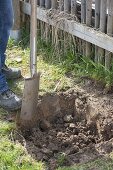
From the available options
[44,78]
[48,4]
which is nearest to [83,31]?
[44,78]

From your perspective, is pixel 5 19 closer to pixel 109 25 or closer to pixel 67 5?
pixel 67 5

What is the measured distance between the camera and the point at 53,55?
4.83m

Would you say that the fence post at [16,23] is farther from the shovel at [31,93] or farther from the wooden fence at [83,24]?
the shovel at [31,93]

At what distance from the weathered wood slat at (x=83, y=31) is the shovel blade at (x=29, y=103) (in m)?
0.85

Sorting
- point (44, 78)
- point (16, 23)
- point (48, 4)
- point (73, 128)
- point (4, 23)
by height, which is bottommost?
point (73, 128)

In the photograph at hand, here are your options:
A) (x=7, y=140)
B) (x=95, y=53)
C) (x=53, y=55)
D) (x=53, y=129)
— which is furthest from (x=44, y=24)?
(x=7, y=140)

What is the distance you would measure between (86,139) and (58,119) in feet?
1.49

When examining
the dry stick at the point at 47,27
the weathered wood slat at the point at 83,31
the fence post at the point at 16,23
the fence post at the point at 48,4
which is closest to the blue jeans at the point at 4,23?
the weathered wood slat at the point at 83,31

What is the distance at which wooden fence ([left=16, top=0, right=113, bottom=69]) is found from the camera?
4.24 m

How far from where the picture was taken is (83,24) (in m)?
4.51

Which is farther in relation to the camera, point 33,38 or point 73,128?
point 73,128

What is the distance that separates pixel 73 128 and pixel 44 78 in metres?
0.83

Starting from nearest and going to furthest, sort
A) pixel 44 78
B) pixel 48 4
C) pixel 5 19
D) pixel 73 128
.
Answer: pixel 73 128
pixel 5 19
pixel 44 78
pixel 48 4

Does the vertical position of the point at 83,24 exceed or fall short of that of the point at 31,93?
it exceeds it
